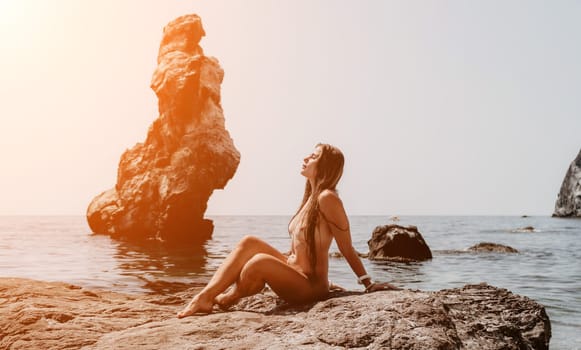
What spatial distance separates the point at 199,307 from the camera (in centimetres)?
488

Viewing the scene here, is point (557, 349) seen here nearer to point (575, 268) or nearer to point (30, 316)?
point (30, 316)

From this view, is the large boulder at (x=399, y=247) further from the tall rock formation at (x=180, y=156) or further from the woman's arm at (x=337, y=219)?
the tall rock formation at (x=180, y=156)

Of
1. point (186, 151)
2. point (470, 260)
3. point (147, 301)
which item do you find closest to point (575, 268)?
point (470, 260)

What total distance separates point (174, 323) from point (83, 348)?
795mm

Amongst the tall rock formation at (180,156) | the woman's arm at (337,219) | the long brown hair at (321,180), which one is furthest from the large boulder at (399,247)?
the tall rock formation at (180,156)

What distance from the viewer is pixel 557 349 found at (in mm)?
8141

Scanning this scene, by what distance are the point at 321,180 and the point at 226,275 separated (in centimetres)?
141

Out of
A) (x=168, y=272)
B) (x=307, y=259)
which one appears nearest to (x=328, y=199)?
(x=307, y=259)

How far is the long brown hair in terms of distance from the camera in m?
5.01

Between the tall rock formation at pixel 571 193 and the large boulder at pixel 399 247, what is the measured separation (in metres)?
87.7

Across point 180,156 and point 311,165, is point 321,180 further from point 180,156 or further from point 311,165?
point 180,156

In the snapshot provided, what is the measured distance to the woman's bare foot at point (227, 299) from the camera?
5.11 m

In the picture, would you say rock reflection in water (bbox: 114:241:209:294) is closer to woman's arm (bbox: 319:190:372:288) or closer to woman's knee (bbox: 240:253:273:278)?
woman's knee (bbox: 240:253:273:278)

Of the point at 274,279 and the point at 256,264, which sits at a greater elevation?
the point at 256,264
